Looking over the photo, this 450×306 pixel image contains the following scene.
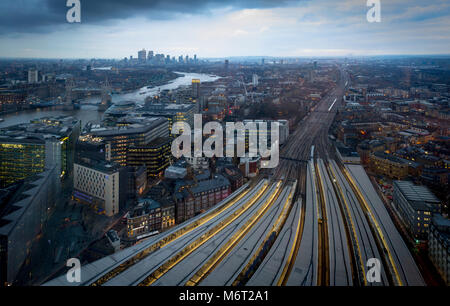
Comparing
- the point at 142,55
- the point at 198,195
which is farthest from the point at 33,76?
the point at 142,55

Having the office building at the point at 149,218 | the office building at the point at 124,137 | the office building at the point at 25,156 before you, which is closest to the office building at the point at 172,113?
the office building at the point at 124,137

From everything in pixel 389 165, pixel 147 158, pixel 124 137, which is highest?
pixel 124 137

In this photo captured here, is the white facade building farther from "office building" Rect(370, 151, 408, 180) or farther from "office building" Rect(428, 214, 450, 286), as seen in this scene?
"office building" Rect(370, 151, 408, 180)

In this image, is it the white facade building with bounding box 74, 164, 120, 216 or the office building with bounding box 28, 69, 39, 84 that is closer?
the white facade building with bounding box 74, 164, 120, 216

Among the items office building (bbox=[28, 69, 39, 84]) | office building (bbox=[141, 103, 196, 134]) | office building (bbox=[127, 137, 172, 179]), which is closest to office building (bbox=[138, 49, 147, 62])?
office building (bbox=[28, 69, 39, 84])

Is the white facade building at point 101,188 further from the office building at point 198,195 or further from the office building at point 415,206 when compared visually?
the office building at point 415,206

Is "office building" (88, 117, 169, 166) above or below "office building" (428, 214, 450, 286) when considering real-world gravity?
above

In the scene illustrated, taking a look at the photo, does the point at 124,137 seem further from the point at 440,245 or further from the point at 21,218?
the point at 440,245
